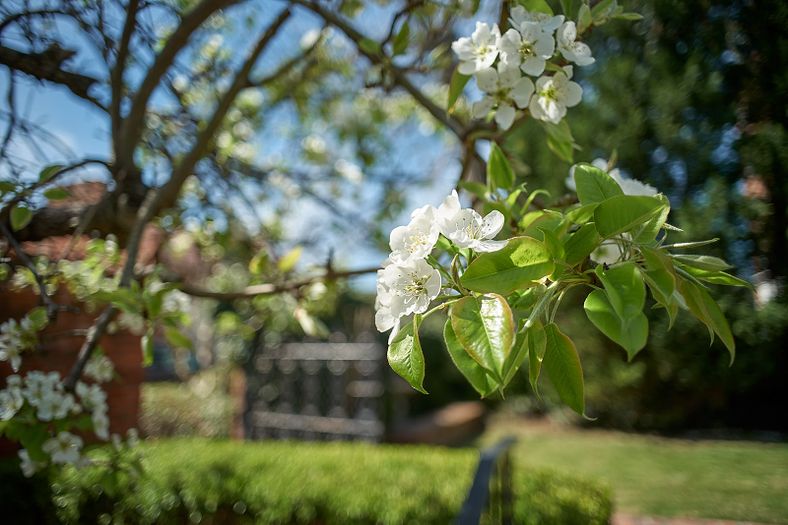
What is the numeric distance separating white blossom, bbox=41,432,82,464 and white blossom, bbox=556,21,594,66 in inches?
50.4

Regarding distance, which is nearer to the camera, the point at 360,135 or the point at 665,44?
the point at 665,44

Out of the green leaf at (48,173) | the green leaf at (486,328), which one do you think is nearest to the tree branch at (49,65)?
the green leaf at (48,173)

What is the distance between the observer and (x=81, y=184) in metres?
2.05

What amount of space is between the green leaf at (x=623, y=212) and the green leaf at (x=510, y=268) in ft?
0.27

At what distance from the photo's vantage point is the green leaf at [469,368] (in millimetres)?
639

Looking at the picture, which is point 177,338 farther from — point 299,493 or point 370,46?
point 299,493

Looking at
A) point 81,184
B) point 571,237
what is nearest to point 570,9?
point 571,237

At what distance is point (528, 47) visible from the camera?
95cm

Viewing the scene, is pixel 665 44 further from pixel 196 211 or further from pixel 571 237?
pixel 196 211

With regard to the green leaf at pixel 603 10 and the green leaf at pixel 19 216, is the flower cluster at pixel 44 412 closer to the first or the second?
the green leaf at pixel 19 216

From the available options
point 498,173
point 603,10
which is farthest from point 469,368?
point 603,10

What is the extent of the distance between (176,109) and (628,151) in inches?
69.6

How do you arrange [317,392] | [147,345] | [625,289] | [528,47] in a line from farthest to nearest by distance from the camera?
[317,392]
[147,345]
[528,47]
[625,289]

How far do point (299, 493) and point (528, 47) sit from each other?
2.44m
